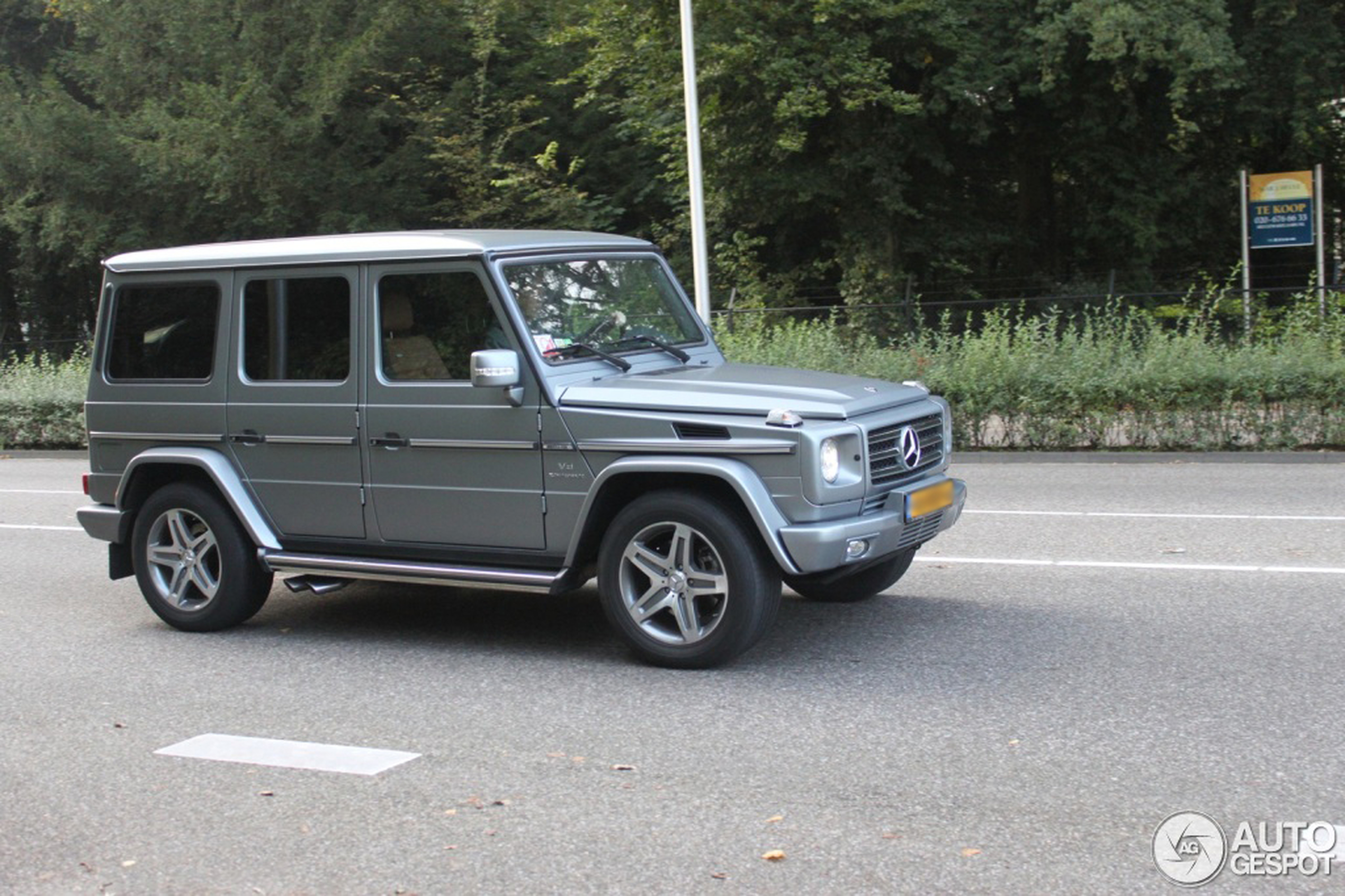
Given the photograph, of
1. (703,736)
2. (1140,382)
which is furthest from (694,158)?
(703,736)

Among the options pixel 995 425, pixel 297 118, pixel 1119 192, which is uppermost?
pixel 297 118

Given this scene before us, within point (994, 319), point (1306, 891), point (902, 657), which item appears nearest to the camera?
point (1306, 891)

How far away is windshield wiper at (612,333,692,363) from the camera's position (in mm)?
7648

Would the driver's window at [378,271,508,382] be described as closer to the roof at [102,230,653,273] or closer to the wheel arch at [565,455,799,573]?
the roof at [102,230,653,273]

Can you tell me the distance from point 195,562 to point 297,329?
57.5 inches

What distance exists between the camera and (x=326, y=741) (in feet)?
19.7

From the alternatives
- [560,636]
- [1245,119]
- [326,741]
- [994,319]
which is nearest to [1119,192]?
[1245,119]

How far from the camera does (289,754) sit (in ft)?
19.2

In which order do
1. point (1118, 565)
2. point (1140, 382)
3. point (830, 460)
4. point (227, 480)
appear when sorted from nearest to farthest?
1. point (830, 460)
2. point (227, 480)
3. point (1118, 565)
4. point (1140, 382)

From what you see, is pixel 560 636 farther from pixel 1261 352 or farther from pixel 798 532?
pixel 1261 352

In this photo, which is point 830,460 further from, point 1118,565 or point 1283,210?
point 1283,210

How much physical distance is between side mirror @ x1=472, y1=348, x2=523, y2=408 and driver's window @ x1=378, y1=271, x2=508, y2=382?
0.25m

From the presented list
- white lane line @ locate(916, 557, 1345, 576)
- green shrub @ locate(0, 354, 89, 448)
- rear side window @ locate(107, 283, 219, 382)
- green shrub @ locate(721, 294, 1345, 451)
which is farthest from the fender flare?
green shrub @ locate(0, 354, 89, 448)

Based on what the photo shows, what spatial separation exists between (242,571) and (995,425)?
10706 millimetres
